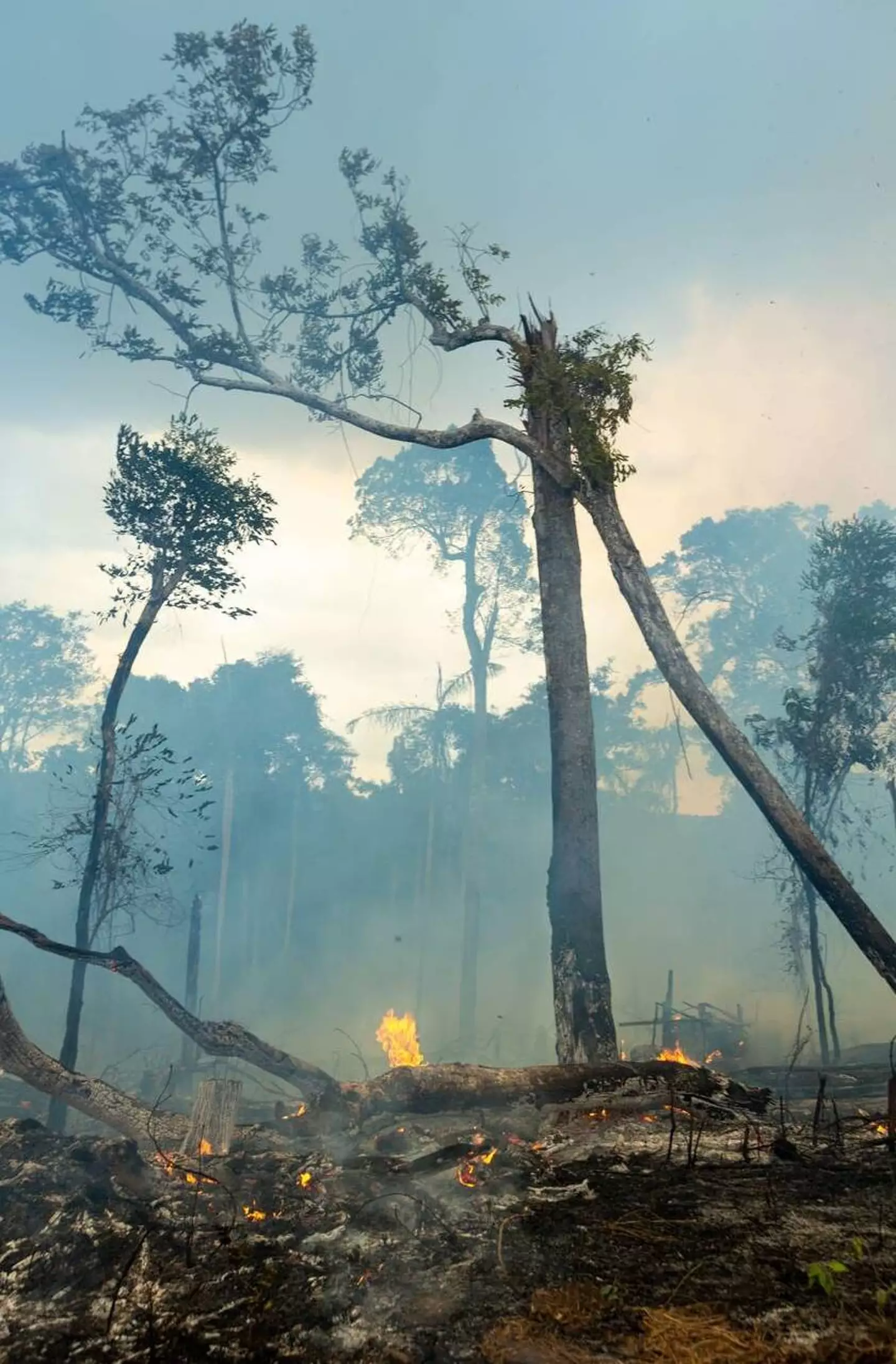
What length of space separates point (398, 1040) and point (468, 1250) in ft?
71.0

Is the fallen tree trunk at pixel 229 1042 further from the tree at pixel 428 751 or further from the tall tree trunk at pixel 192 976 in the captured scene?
the tree at pixel 428 751

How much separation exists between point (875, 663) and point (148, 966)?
118ft

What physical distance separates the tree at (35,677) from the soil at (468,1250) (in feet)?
196

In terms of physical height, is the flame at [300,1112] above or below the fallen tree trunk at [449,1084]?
below

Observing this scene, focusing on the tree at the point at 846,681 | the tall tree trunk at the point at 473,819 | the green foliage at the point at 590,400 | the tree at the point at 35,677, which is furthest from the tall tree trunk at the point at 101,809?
the tree at the point at 35,677

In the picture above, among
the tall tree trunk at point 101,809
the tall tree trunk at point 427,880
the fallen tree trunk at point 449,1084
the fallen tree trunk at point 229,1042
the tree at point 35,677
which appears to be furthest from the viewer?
the tree at point 35,677

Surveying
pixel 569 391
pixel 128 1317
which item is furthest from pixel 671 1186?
pixel 569 391

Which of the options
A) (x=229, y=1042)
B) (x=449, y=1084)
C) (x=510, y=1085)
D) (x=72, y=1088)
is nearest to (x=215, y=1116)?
(x=229, y=1042)

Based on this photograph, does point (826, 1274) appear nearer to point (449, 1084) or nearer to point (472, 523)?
point (449, 1084)

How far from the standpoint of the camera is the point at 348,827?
45438 mm

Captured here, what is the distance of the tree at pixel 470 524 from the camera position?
38.5 metres

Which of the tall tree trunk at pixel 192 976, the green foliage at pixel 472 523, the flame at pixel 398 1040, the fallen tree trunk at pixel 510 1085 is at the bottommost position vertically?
the flame at pixel 398 1040

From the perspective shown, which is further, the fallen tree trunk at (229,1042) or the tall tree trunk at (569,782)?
the tall tree trunk at (569,782)

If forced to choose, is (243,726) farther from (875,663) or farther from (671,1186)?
(671,1186)
